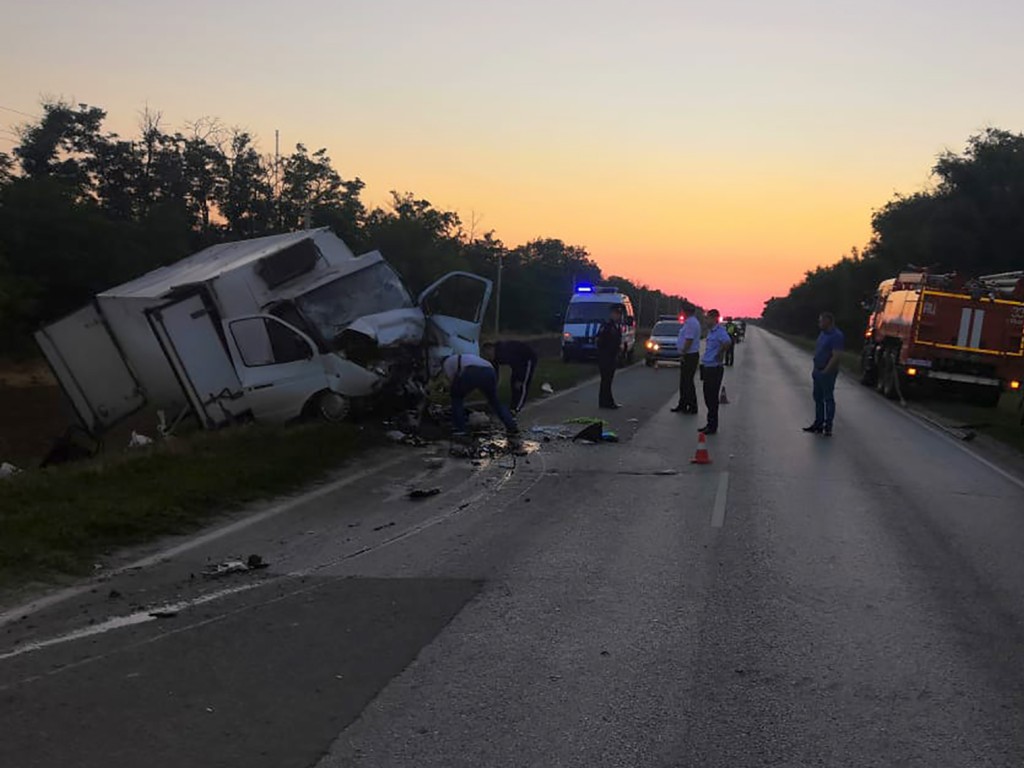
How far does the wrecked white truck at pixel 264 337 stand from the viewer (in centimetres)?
1137

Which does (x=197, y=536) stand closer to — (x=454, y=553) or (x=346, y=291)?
(x=454, y=553)

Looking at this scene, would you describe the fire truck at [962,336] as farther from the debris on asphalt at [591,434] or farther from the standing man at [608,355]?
the debris on asphalt at [591,434]

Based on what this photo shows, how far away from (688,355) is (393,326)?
6063mm

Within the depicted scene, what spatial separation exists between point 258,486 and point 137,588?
3.12m

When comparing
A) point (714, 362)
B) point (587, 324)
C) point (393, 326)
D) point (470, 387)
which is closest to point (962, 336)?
point (714, 362)

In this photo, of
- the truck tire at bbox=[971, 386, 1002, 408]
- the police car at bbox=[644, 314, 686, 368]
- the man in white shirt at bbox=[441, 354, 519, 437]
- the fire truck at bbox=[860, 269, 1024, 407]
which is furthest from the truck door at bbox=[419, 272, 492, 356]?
the police car at bbox=[644, 314, 686, 368]

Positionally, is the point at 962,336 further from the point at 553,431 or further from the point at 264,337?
the point at 264,337

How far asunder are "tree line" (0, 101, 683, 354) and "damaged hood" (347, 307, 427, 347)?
2.16 metres

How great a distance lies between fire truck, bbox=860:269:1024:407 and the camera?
68.8 feet

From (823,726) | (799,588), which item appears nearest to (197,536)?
(799,588)

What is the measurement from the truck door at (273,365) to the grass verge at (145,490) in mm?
579

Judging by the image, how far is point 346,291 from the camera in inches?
495

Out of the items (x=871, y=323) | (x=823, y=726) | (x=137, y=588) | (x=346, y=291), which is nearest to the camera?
(x=823, y=726)

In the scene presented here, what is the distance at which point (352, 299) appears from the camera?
1259 cm
